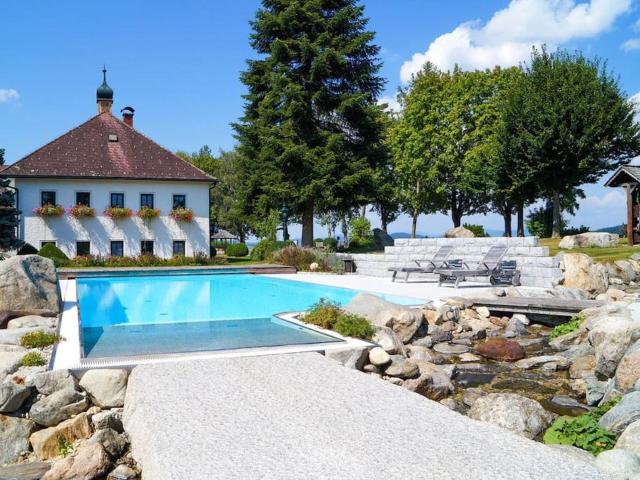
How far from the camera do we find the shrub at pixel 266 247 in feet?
91.0

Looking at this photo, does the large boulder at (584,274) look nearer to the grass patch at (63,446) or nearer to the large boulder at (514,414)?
the large boulder at (514,414)

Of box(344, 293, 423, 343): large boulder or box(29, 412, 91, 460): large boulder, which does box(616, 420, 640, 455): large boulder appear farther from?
box(344, 293, 423, 343): large boulder

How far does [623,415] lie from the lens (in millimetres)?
4992

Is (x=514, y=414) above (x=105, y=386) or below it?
below

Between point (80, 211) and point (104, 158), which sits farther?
point (104, 158)

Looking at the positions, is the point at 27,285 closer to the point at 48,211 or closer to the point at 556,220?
the point at 48,211

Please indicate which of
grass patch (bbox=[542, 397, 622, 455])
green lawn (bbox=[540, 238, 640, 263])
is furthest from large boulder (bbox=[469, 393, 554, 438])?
green lawn (bbox=[540, 238, 640, 263])

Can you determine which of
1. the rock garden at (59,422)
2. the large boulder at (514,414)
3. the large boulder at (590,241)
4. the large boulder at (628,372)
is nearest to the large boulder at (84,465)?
the rock garden at (59,422)

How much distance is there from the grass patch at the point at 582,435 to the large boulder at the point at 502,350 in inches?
133

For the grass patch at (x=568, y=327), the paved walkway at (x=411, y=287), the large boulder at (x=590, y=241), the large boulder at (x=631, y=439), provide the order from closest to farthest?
the large boulder at (x=631, y=439) < the grass patch at (x=568, y=327) < the paved walkway at (x=411, y=287) < the large boulder at (x=590, y=241)

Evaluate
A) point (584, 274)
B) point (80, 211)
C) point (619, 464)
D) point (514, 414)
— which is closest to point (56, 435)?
point (514, 414)

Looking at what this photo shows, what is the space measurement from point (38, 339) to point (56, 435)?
8.24 feet

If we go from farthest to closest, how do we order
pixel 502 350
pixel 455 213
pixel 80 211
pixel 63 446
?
pixel 455 213 < pixel 80 211 < pixel 502 350 < pixel 63 446

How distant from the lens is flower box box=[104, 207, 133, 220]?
28016 mm
